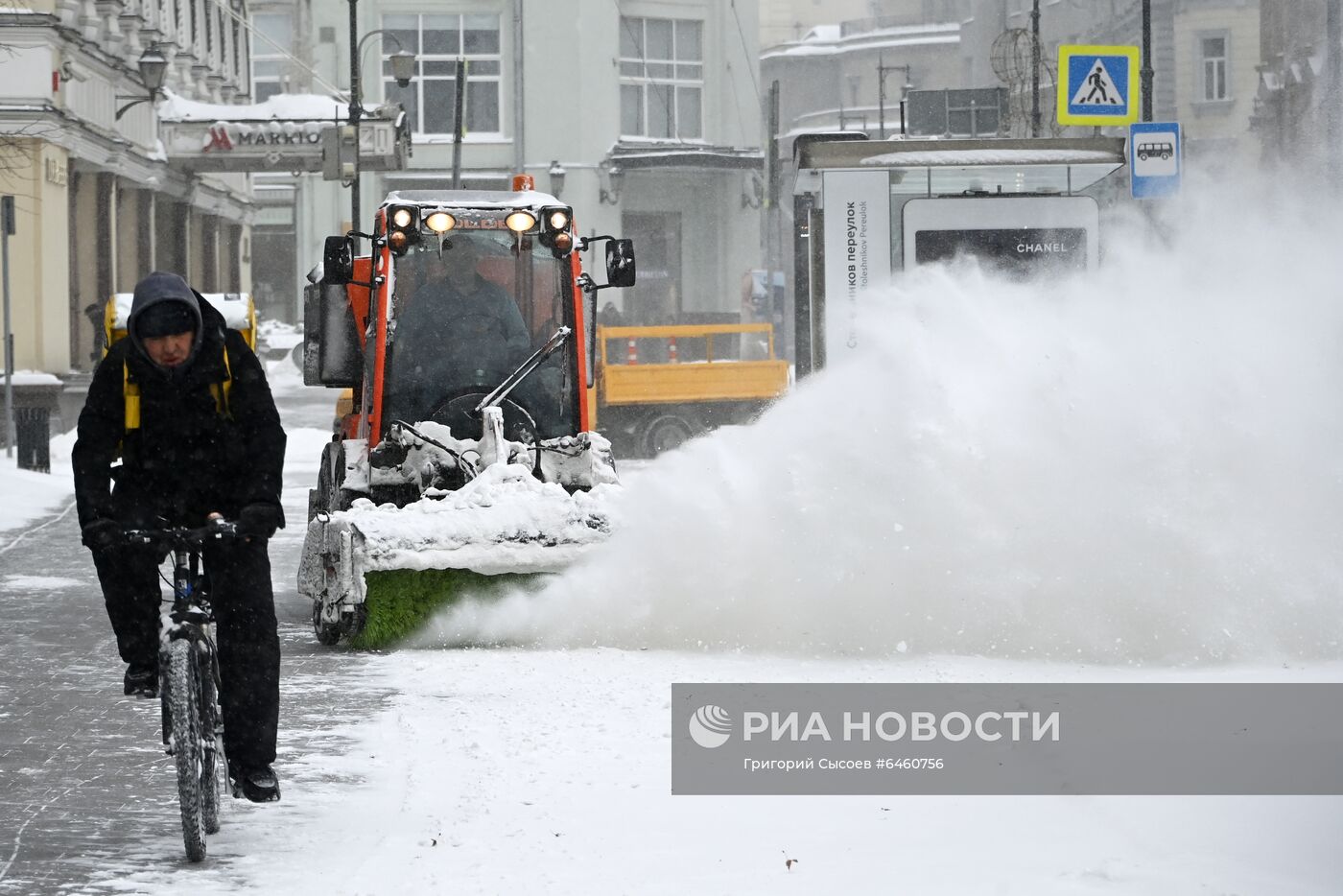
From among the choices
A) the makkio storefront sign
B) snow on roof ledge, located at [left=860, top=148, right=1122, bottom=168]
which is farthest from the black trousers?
the makkio storefront sign

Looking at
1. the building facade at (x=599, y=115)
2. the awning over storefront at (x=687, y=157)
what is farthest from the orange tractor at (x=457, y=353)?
the awning over storefront at (x=687, y=157)

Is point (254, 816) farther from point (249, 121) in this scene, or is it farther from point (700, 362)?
point (249, 121)

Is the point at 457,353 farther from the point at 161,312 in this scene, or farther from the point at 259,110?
the point at 259,110

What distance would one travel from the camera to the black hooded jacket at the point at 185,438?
600 centimetres

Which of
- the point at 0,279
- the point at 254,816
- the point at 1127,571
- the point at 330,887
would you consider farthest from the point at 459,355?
the point at 0,279

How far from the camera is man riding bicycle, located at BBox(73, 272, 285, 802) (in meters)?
5.99

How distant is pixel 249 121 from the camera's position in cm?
3694

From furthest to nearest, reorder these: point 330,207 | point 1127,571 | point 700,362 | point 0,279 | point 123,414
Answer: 1. point 330,207
2. point 0,279
3. point 700,362
4. point 1127,571
5. point 123,414

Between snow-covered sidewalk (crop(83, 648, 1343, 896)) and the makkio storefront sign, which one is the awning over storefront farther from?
snow-covered sidewalk (crop(83, 648, 1343, 896))

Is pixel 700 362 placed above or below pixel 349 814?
above

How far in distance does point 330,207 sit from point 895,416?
44.4m

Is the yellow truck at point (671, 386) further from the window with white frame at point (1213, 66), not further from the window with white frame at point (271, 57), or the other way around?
the window with white frame at point (1213, 66)

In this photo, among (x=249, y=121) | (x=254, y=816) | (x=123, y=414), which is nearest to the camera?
(x=123, y=414)

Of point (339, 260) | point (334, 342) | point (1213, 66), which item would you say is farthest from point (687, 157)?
point (339, 260)
